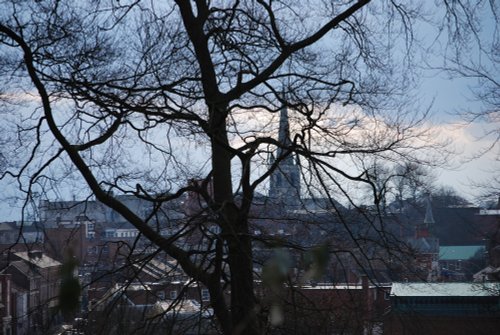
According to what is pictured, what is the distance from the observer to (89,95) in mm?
5562

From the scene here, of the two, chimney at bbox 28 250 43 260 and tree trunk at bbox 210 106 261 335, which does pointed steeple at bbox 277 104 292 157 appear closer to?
tree trunk at bbox 210 106 261 335

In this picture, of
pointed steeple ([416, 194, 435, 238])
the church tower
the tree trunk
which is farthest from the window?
pointed steeple ([416, 194, 435, 238])

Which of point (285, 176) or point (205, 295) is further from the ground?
point (285, 176)

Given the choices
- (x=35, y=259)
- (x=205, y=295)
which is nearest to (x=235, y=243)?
(x=205, y=295)

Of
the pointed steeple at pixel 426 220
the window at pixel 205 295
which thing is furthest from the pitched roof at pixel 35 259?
the pointed steeple at pixel 426 220

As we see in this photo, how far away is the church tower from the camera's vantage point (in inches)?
229

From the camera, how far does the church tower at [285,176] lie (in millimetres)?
5816

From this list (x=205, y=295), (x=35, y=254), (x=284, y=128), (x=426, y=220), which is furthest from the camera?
(x=426, y=220)

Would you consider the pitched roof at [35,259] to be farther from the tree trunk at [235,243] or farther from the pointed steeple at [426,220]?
the pointed steeple at [426,220]

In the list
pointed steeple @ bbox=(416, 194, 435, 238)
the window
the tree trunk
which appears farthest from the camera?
pointed steeple @ bbox=(416, 194, 435, 238)

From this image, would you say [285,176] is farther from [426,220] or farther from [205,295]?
[426,220]

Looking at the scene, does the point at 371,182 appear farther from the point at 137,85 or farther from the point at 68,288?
the point at 68,288

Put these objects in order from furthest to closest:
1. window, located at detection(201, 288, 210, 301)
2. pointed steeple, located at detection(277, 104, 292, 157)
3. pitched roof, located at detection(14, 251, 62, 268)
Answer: pitched roof, located at detection(14, 251, 62, 268)
pointed steeple, located at detection(277, 104, 292, 157)
window, located at detection(201, 288, 210, 301)

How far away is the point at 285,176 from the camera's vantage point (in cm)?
598
